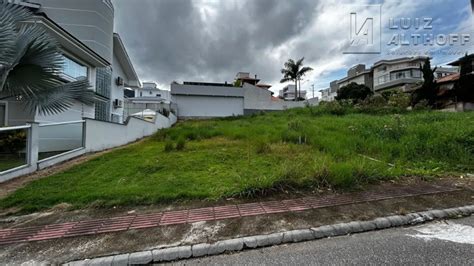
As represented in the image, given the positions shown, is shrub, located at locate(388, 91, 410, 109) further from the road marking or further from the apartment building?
the apartment building

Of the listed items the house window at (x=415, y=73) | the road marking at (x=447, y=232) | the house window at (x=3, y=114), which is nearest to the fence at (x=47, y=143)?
the house window at (x=3, y=114)

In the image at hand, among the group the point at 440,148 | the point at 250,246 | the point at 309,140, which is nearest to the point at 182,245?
the point at 250,246

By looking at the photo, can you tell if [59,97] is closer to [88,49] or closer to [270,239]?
[88,49]

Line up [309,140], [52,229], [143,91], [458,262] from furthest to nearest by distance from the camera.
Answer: [143,91] < [309,140] < [52,229] < [458,262]

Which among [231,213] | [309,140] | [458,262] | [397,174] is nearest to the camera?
[458,262]

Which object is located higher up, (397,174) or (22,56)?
(22,56)

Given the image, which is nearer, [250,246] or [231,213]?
[250,246]

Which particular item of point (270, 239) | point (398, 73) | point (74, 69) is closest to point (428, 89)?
point (398, 73)

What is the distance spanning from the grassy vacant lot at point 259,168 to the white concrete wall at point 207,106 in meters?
20.2

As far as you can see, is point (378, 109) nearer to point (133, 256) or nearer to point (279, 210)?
point (279, 210)

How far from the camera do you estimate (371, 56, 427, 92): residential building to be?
40.1 meters

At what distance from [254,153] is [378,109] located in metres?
17.3

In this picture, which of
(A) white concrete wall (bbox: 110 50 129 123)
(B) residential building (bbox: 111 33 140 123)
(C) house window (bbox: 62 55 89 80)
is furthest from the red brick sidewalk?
(A) white concrete wall (bbox: 110 50 129 123)

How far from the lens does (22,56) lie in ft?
18.2
